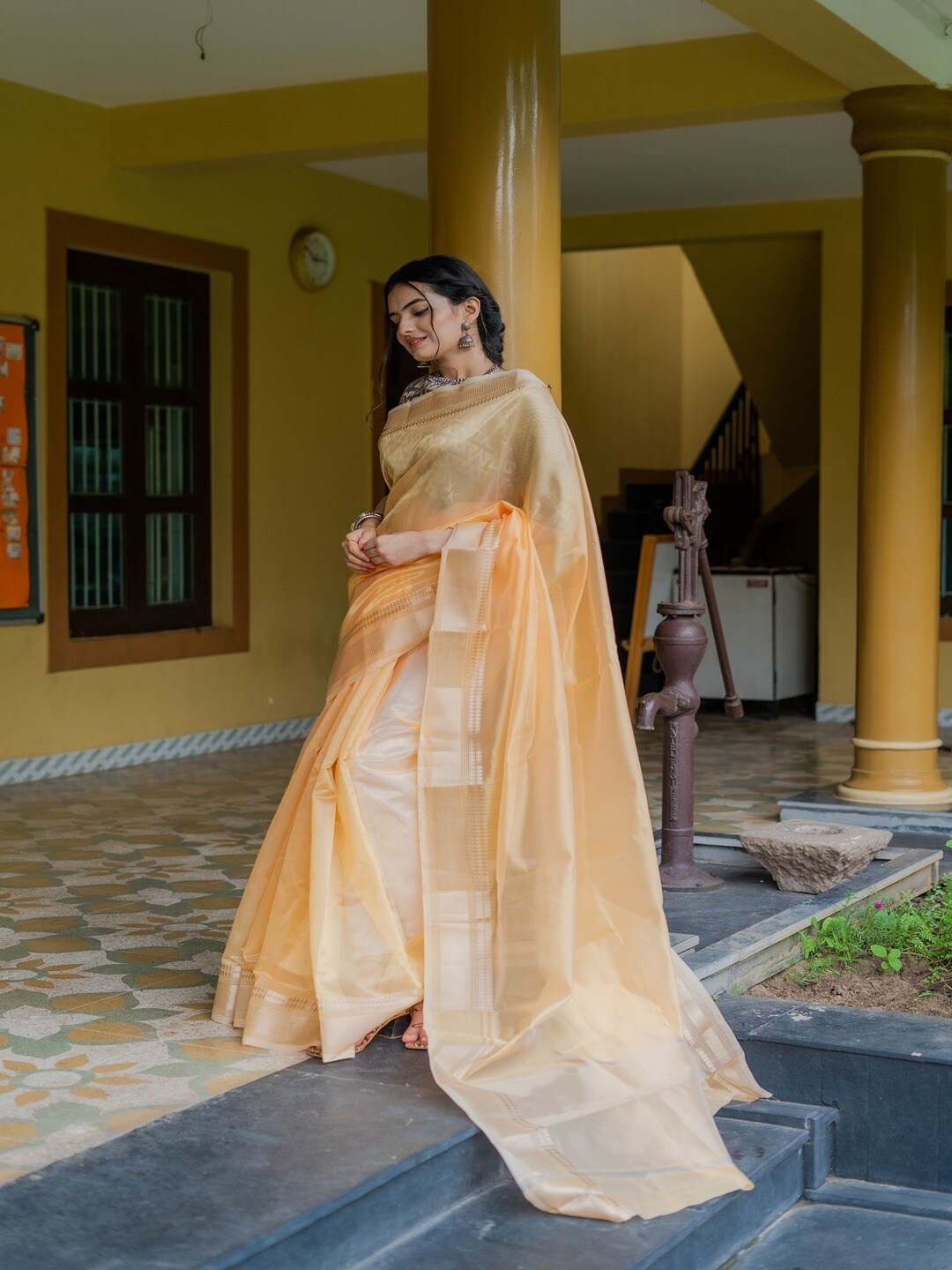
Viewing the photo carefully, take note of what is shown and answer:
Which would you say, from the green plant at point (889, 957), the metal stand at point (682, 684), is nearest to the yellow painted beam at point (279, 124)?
the metal stand at point (682, 684)

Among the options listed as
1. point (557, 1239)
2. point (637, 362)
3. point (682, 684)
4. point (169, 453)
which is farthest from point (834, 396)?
point (557, 1239)

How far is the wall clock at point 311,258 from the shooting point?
8539mm

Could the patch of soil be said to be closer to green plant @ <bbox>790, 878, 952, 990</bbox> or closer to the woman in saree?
green plant @ <bbox>790, 878, 952, 990</bbox>

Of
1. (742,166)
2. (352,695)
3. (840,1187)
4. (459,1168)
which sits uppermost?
(742,166)

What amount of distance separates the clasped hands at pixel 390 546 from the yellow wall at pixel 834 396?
6.32 metres

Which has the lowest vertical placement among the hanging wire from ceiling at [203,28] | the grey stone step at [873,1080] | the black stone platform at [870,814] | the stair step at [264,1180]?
the grey stone step at [873,1080]

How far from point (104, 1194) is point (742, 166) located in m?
7.03

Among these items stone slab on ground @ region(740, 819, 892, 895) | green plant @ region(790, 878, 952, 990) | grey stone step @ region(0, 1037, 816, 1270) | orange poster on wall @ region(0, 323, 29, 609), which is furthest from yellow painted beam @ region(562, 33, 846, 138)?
grey stone step @ region(0, 1037, 816, 1270)

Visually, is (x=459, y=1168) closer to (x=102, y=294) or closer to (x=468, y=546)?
(x=468, y=546)

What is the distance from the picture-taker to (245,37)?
20.6ft

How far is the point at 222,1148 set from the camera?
8.76 ft

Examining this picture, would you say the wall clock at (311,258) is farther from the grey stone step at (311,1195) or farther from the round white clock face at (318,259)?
the grey stone step at (311,1195)

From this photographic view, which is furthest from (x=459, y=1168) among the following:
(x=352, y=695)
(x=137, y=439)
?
(x=137, y=439)

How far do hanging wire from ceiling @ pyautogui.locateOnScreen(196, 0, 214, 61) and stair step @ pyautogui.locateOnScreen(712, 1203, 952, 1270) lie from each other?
15.1 ft
